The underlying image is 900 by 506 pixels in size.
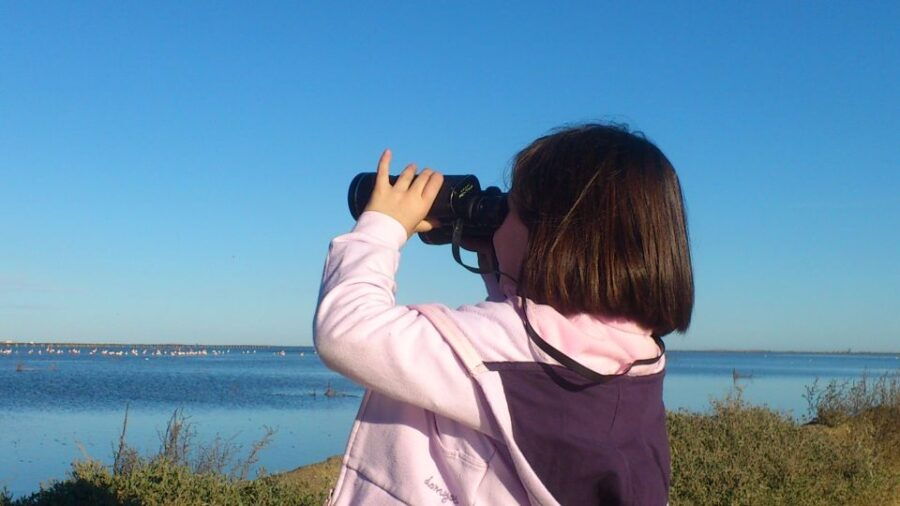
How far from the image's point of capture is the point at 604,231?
4.64 ft

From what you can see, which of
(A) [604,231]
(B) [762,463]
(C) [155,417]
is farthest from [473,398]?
(C) [155,417]

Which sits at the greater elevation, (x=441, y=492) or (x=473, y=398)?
(x=473, y=398)

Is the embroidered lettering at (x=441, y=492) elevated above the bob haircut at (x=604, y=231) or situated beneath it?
situated beneath

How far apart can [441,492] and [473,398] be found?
18cm

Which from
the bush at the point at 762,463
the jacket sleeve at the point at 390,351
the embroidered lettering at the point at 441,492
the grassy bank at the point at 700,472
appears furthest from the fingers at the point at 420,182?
the bush at the point at 762,463

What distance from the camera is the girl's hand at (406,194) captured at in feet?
4.89

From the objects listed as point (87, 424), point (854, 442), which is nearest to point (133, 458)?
point (854, 442)

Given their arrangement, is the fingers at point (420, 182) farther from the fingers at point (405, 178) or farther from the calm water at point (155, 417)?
the calm water at point (155, 417)

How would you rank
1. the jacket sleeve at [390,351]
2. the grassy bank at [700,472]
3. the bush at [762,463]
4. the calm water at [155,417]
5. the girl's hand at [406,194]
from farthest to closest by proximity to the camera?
the calm water at [155,417] < the bush at [762,463] < the grassy bank at [700,472] < the girl's hand at [406,194] < the jacket sleeve at [390,351]

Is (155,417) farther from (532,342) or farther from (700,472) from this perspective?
(532,342)

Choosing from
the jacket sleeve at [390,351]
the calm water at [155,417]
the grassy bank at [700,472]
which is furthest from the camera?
the calm water at [155,417]

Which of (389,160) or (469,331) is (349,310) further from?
(389,160)

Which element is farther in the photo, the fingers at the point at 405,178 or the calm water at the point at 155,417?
the calm water at the point at 155,417

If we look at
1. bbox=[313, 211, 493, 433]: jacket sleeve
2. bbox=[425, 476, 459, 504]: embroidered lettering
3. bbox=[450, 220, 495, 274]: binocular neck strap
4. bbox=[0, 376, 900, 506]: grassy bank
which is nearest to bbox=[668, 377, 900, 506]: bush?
bbox=[0, 376, 900, 506]: grassy bank
